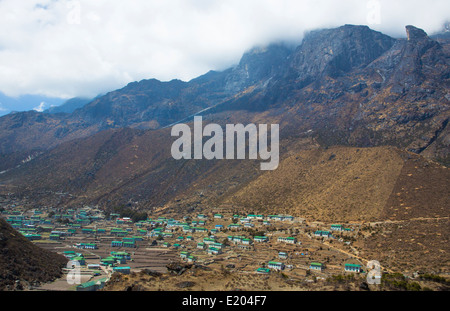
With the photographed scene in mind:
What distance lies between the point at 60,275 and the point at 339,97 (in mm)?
133308

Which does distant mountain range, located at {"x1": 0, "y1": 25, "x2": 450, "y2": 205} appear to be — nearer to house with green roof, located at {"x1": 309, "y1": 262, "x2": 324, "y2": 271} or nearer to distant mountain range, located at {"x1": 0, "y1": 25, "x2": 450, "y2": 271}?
distant mountain range, located at {"x1": 0, "y1": 25, "x2": 450, "y2": 271}

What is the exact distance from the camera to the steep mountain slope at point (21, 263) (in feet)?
122

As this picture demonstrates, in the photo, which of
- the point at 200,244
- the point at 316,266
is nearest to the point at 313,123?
the point at 200,244

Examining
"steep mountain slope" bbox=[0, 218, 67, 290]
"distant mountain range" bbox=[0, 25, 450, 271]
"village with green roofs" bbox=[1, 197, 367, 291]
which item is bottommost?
"village with green roofs" bbox=[1, 197, 367, 291]

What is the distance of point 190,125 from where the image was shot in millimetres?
177250

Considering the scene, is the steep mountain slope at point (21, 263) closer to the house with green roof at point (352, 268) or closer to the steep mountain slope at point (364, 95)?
the house with green roof at point (352, 268)

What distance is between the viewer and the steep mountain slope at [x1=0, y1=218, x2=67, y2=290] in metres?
37.0

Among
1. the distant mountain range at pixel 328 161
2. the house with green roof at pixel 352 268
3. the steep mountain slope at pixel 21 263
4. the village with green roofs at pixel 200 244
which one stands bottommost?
the village with green roofs at pixel 200 244

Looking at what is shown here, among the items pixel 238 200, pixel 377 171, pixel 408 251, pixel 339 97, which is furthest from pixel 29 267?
pixel 339 97

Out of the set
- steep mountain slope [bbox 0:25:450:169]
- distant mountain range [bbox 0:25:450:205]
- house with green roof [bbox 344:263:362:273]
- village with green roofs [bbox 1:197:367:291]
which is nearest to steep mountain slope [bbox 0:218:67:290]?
village with green roofs [bbox 1:197:367:291]

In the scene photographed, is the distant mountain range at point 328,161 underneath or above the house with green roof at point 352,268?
above

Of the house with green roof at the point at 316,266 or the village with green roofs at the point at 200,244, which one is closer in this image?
the house with green roof at the point at 316,266

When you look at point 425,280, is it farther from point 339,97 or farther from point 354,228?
point 339,97

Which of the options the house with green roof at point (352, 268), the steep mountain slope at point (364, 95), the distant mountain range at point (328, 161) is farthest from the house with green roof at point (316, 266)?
the steep mountain slope at point (364, 95)
